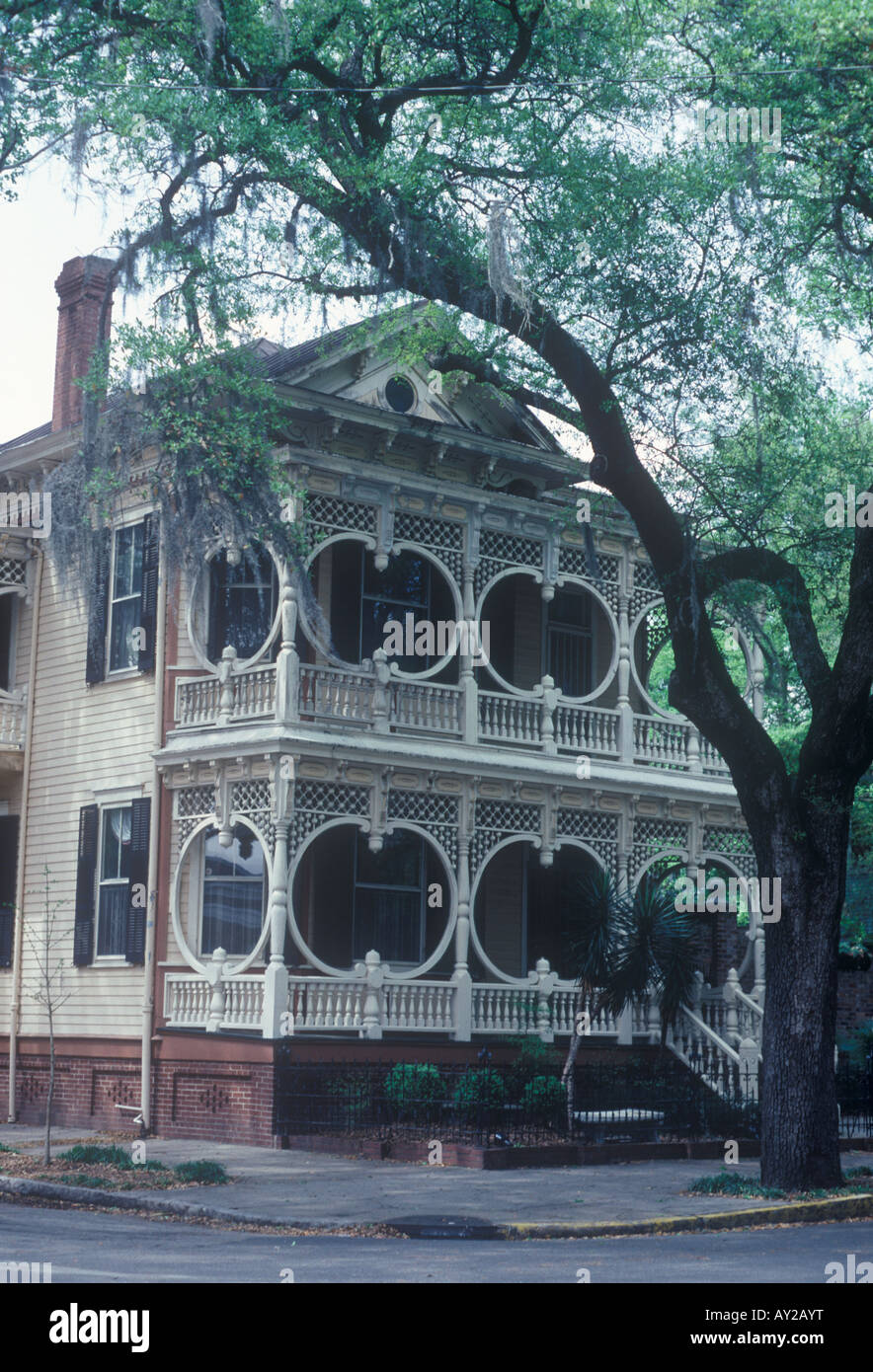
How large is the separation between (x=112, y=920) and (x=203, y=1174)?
7.31 m

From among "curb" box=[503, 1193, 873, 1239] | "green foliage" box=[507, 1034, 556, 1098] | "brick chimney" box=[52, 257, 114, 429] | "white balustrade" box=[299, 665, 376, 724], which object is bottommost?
"curb" box=[503, 1193, 873, 1239]

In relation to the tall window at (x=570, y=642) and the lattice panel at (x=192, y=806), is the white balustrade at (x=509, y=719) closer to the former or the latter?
the tall window at (x=570, y=642)

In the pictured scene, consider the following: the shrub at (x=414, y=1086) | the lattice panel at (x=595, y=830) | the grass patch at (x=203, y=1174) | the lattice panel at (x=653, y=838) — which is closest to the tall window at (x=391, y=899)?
the lattice panel at (x=595, y=830)

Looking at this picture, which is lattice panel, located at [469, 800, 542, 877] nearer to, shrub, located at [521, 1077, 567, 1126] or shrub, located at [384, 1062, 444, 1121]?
shrub, located at [384, 1062, 444, 1121]

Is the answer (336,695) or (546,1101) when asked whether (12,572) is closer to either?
(336,695)

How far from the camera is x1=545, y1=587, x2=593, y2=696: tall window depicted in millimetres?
25672

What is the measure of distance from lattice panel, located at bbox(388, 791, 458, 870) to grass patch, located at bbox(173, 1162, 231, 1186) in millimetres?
6661

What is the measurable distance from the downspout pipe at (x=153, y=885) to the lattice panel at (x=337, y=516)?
1996mm

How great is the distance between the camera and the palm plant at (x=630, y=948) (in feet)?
69.7

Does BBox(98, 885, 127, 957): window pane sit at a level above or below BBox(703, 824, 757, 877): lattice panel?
below

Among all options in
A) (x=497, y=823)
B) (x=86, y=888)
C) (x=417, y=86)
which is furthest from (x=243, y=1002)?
(x=417, y=86)

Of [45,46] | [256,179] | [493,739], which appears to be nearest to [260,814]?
[493,739]

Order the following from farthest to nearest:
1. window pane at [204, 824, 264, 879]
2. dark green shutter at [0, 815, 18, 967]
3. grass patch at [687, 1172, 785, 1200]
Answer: dark green shutter at [0, 815, 18, 967]
window pane at [204, 824, 264, 879]
grass patch at [687, 1172, 785, 1200]

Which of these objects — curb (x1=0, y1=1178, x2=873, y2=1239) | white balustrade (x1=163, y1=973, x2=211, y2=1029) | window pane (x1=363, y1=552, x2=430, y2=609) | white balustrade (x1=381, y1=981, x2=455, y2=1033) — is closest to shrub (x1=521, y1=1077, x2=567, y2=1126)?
white balustrade (x1=381, y1=981, x2=455, y2=1033)
